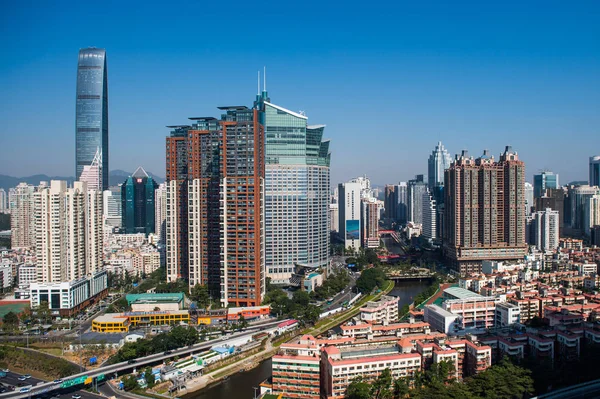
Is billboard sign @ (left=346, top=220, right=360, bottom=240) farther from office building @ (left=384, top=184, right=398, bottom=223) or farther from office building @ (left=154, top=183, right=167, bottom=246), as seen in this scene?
office building @ (left=384, top=184, right=398, bottom=223)

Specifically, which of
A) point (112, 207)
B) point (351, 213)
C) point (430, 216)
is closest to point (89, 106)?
point (112, 207)

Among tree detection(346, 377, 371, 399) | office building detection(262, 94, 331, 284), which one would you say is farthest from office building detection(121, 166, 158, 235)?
tree detection(346, 377, 371, 399)

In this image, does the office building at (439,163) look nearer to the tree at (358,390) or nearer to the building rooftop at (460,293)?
the building rooftop at (460,293)

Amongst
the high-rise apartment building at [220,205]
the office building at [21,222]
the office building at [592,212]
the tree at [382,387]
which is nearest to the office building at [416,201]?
the office building at [592,212]

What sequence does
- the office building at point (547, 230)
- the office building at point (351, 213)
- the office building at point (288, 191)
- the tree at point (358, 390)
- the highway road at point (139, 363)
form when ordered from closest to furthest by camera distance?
the tree at point (358, 390) → the highway road at point (139, 363) → the office building at point (288, 191) → the office building at point (547, 230) → the office building at point (351, 213)

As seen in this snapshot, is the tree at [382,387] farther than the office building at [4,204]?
No

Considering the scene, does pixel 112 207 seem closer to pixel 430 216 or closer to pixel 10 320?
pixel 430 216

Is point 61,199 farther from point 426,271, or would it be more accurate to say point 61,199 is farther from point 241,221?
point 426,271

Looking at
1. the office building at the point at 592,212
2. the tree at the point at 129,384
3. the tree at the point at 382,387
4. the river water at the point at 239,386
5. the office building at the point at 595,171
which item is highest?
the office building at the point at 595,171
